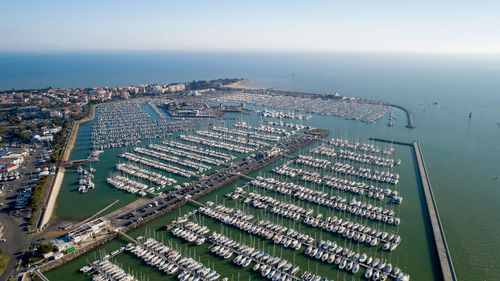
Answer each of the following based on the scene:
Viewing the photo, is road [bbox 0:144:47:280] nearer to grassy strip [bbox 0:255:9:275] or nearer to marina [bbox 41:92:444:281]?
grassy strip [bbox 0:255:9:275]

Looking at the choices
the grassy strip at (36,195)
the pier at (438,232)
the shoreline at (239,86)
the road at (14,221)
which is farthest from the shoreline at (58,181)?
the shoreline at (239,86)

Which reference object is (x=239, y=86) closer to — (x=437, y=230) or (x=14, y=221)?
(x=14, y=221)

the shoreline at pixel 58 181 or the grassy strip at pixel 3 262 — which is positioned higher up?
the shoreline at pixel 58 181

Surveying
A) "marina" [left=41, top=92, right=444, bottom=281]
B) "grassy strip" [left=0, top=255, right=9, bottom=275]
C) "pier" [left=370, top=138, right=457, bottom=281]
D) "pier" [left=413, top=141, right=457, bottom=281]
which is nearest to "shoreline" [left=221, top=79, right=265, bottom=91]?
"marina" [left=41, top=92, right=444, bottom=281]

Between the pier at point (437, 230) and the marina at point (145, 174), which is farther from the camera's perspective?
the marina at point (145, 174)

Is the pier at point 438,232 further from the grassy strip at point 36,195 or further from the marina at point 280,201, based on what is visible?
the grassy strip at point 36,195

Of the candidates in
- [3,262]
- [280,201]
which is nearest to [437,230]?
[280,201]

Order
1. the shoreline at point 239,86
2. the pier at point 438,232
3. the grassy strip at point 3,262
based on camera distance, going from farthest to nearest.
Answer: the shoreline at point 239,86 → the pier at point 438,232 → the grassy strip at point 3,262

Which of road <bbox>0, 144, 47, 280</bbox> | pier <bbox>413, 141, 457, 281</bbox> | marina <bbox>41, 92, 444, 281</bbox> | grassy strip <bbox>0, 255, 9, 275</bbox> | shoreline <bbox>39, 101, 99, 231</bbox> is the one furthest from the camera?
shoreline <bbox>39, 101, 99, 231</bbox>

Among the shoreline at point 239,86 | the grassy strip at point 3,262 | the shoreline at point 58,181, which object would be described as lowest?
the grassy strip at point 3,262

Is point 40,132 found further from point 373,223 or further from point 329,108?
point 329,108
